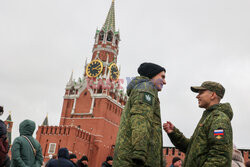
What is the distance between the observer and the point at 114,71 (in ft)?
145

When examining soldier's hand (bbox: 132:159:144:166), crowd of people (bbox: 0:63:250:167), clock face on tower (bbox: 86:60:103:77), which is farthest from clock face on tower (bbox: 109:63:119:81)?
soldier's hand (bbox: 132:159:144:166)

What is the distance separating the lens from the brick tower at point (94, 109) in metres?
36.2

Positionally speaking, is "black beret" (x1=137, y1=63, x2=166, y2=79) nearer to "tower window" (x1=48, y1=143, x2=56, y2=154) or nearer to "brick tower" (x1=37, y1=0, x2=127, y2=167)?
"brick tower" (x1=37, y1=0, x2=127, y2=167)

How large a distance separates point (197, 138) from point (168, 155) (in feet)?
94.2

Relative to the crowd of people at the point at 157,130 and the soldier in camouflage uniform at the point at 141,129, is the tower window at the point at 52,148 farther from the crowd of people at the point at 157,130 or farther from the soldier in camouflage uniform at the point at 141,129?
the soldier in camouflage uniform at the point at 141,129

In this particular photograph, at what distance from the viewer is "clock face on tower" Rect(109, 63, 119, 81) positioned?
143ft

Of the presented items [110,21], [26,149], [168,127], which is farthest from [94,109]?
[168,127]

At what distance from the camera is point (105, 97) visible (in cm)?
4075

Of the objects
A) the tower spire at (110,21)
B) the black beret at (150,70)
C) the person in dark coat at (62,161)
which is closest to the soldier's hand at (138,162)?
the black beret at (150,70)

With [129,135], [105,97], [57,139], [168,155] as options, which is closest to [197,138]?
[129,135]

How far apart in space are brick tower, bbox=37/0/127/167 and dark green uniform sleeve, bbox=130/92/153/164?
108 ft

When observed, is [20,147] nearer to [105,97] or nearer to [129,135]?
[129,135]

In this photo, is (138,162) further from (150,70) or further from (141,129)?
(150,70)

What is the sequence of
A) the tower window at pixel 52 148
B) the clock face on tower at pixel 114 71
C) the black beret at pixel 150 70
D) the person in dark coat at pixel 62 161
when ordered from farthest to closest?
the clock face on tower at pixel 114 71 → the tower window at pixel 52 148 → the person in dark coat at pixel 62 161 → the black beret at pixel 150 70
